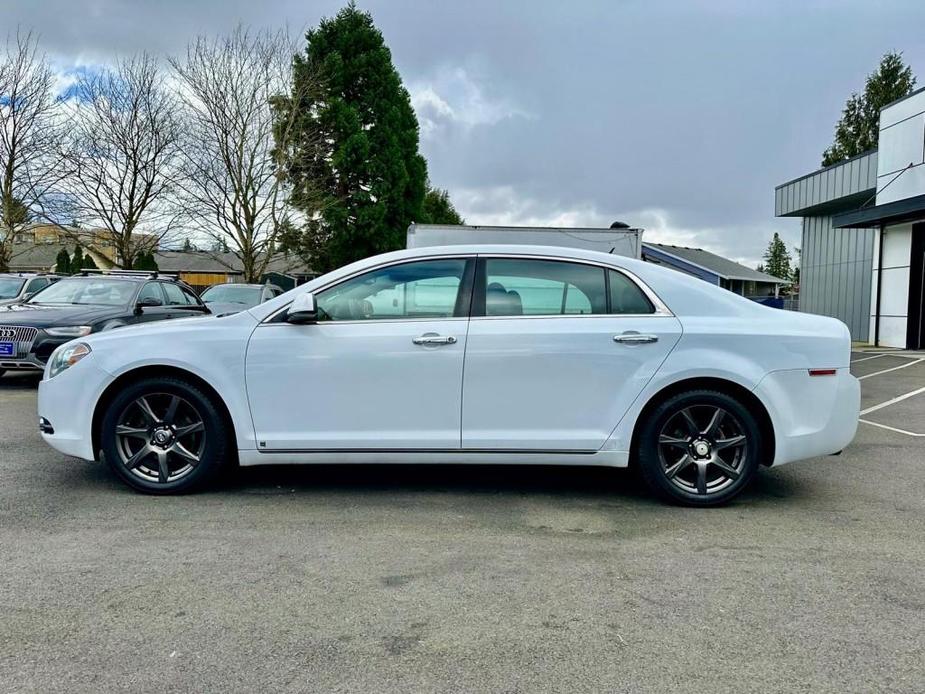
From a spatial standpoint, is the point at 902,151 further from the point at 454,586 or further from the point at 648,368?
the point at 454,586

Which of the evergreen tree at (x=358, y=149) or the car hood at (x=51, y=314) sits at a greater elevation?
the evergreen tree at (x=358, y=149)

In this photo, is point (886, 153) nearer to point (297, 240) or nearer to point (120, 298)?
point (120, 298)

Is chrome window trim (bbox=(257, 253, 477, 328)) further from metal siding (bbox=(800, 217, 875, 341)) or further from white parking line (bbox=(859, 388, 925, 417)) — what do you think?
metal siding (bbox=(800, 217, 875, 341))

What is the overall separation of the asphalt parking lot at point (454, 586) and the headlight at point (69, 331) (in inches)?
169

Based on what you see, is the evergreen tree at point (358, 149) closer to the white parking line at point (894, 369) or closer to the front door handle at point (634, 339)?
the white parking line at point (894, 369)

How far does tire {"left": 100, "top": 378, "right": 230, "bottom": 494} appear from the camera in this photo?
179 inches

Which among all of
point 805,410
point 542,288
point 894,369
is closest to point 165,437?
point 542,288

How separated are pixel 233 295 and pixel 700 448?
1525 cm

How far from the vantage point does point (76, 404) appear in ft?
15.2

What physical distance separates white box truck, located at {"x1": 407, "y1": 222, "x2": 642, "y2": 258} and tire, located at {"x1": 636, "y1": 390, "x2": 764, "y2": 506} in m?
6.67

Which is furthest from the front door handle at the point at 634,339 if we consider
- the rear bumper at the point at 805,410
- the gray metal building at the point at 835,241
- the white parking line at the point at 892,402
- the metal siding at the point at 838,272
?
the metal siding at the point at 838,272

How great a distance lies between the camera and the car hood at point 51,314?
9.01 meters

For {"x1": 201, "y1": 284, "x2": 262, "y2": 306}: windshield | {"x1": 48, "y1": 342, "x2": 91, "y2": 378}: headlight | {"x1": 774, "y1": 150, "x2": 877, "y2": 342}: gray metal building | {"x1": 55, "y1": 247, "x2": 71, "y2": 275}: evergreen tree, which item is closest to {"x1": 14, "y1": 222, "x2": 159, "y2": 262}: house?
{"x1": 201, "y1": 284, "x2": 262, "y2": 306}: windshield

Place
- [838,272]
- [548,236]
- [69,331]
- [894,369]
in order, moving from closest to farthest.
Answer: [69,331] → [548,236] → [894,369] → [838,272]
